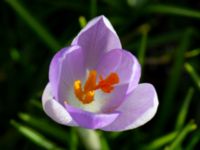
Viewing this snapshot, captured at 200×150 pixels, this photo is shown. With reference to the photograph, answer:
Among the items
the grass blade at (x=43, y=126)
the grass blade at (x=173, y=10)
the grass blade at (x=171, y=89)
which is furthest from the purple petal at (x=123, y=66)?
the grass blade at (x=173, y=10)

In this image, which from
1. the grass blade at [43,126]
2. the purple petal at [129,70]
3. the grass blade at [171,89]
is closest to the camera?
the purple petal at [129,70]


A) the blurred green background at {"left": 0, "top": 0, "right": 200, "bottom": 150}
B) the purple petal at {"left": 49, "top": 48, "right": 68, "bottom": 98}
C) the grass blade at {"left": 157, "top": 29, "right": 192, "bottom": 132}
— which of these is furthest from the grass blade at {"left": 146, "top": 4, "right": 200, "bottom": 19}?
the purple petal at {"left": 49, "top": 48, "right": 68, "bottom": 98}

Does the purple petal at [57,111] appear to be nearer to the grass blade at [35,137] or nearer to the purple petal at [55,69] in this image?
the purple petal at [55,69]

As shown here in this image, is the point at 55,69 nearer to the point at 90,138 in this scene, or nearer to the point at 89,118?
the point at 89,118

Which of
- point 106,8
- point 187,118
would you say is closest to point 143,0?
point 106,8

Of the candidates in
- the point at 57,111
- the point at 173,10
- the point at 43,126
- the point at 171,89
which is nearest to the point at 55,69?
the point at 57,111

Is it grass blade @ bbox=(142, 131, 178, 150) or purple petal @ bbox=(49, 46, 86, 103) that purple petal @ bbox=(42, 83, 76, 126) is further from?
grass blade @ bbox=(142, 131, 178, 150)
